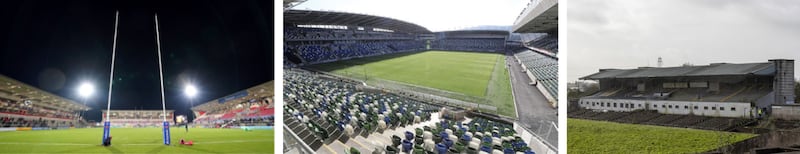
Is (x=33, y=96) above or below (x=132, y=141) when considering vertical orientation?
above

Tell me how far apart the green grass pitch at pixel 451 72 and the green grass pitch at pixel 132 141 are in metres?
1.93

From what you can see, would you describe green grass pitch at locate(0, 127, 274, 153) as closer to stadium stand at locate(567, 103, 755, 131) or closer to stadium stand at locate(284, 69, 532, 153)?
stadium stand at locate(284, 69, 532, 153)

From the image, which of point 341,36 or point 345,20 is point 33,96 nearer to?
point 341,36

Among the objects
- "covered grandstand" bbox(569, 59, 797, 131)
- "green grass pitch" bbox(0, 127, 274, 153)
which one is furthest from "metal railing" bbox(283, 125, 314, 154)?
"covered grandstand" bbox(569, 59, 797, 131)

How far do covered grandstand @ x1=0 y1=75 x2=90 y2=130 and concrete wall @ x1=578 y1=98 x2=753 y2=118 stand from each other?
20.7 ft

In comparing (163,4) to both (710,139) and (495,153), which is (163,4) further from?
(710,139)

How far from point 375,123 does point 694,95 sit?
3.70 metres

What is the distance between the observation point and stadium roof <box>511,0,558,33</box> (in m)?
3.86

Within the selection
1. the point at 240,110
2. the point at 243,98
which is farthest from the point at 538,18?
the point at 240,110

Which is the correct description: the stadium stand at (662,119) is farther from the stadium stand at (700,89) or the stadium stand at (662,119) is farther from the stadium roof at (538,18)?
A: the stadium roof at (538,18)

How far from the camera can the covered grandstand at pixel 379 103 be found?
3963mm

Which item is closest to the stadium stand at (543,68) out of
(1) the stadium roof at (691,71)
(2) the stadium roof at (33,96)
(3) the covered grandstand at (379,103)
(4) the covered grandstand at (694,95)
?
(3) the covered grandstand at (379,103)

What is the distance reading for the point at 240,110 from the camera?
7.47 meters

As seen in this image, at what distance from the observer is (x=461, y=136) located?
13.2ft
